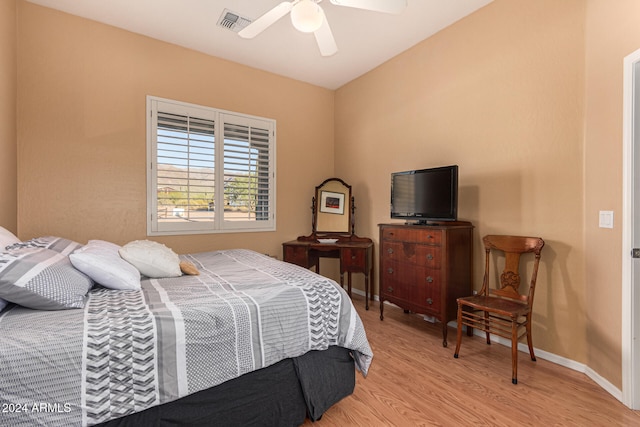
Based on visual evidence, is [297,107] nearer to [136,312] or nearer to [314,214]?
[314,214]

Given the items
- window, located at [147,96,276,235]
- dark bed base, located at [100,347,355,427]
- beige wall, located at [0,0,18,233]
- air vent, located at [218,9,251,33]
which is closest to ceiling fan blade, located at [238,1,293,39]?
air vent, located at [218,9,251,33]

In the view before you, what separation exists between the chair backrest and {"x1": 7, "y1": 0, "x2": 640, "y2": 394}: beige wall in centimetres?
14

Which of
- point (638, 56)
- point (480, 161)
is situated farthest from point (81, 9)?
point (638, 56)

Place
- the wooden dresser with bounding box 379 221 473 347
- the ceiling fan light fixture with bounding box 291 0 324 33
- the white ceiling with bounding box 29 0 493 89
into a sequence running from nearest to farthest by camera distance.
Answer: the ceiling fan light fixture with bounding box 291 0 324 33 < the wooden dresser with bounding box 379 221 473 347 < the white ceiling with bounding box 29 0 493 89

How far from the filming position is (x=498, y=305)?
2314mm

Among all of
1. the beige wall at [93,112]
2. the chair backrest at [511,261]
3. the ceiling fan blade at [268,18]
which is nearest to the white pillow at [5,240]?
the beige wall at [93,112]

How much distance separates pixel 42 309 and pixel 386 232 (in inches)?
108

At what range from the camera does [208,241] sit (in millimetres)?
3742

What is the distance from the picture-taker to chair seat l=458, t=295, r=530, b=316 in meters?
2.19

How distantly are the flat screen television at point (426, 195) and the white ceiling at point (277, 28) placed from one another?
4.93 feet

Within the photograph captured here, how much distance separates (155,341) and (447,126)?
3.13 m

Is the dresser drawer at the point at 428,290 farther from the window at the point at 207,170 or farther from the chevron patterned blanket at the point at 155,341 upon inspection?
the window at the point at 207,170

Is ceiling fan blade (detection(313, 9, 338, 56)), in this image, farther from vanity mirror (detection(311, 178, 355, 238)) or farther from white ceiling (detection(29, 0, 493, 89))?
vanity mirror (detection(311, 178, 355, 238))

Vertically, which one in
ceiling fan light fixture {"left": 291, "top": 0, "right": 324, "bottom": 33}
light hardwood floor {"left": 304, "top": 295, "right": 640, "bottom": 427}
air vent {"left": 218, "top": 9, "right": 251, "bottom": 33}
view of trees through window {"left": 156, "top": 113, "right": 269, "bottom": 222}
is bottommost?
light hardwood floor {"left": 304, "top": 295, "right": 640, "bottom": 427}
